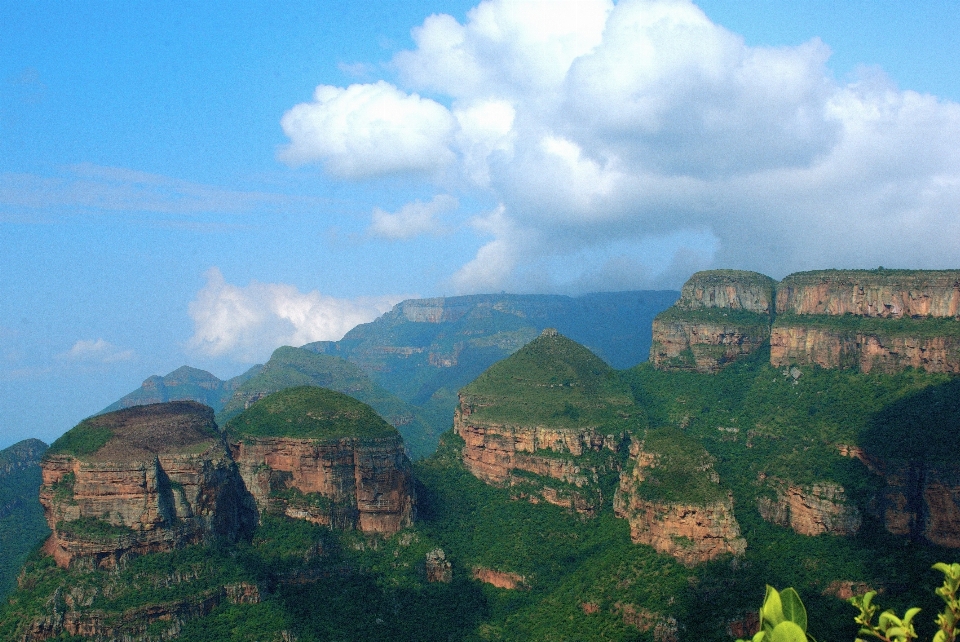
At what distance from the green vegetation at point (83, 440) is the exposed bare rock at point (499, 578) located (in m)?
30.8

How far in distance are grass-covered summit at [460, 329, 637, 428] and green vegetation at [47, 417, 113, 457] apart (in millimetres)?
36450

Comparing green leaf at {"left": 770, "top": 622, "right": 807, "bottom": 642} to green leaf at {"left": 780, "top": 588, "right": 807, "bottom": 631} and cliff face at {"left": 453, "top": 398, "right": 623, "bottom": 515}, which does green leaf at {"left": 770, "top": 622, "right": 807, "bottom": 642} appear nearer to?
green leaf at {"left": 780, "top": 588, "right": 807, "bottom": 631}

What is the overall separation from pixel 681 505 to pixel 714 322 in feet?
138

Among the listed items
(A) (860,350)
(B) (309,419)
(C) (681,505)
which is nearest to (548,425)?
(B) (309,419)

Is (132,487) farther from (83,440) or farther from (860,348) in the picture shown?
(860,348)

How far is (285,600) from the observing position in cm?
6225

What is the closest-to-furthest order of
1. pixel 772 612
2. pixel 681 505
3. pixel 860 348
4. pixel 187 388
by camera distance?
1. pixel 772 612
2. pixel 681 505
3. pixel 860 348
4. pixel 187 388

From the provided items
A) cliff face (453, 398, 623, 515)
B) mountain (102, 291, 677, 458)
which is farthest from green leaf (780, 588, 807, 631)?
mountain (102, 291, 677, 458)

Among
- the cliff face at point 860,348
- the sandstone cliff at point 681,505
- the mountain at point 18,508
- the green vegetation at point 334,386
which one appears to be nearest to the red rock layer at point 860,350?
the cliff face at point 860,348

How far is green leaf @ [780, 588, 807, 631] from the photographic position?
13.3m

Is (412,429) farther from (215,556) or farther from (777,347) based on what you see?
(215,556)

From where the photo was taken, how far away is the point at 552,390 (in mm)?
87750

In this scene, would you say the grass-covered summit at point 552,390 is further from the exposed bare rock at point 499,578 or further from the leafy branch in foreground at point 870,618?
the leafy branch in foreground at point 870,618

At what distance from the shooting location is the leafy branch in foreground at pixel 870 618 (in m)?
11.9
